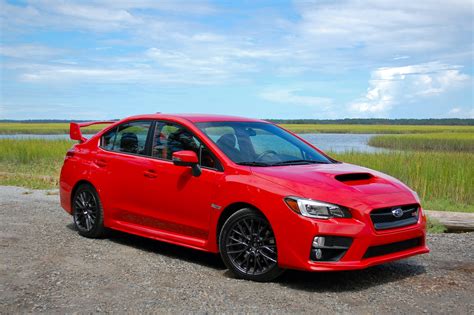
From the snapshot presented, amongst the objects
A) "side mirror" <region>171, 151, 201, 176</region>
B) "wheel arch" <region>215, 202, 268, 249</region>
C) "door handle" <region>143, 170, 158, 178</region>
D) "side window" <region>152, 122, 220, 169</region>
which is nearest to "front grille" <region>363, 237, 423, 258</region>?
"wheel arch" <region>215, 202, 268, 249</region>

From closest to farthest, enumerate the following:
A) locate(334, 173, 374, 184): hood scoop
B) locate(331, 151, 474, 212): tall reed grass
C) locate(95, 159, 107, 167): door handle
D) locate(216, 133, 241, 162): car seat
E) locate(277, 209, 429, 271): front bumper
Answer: locate(277, 209, 429, 271): front bumper, locate(334, 173, 374, 184): hood scoop, locate(216, 133, 241, 162): car seat, locate(95, 159, 107, 167): door handle, locate(331, 151, 474, 212): tall reed grass

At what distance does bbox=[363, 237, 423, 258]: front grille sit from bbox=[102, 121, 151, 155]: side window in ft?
9.96

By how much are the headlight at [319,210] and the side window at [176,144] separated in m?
1.22

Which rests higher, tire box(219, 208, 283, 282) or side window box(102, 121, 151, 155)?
side window box(102, 121, 151, 155)

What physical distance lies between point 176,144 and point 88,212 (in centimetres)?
192

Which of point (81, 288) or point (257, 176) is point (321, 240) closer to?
point (257, 176)

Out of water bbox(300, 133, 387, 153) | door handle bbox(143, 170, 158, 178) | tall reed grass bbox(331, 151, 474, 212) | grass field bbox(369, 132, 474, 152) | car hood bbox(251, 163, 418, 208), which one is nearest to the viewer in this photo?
car hood bbox(251, 163, 418, 208)

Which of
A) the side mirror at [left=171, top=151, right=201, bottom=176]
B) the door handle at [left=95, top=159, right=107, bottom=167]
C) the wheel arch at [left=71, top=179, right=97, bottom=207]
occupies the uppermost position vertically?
the side mirror at [left=171, top=151, right=201, bottom=176]

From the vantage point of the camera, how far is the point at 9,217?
993cm

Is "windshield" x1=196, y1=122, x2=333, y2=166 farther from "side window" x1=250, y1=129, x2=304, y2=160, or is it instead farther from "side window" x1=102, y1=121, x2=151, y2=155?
"side window" x1=102, y1=121, x2=151, y2=155

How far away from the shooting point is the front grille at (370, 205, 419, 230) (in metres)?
5.70

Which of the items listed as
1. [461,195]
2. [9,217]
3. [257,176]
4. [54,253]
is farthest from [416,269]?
[461,195]

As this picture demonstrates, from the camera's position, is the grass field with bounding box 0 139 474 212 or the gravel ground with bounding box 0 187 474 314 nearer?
the gravel ground with bounding box 0 187 474 314

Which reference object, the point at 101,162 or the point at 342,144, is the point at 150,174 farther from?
the point at 342,144
